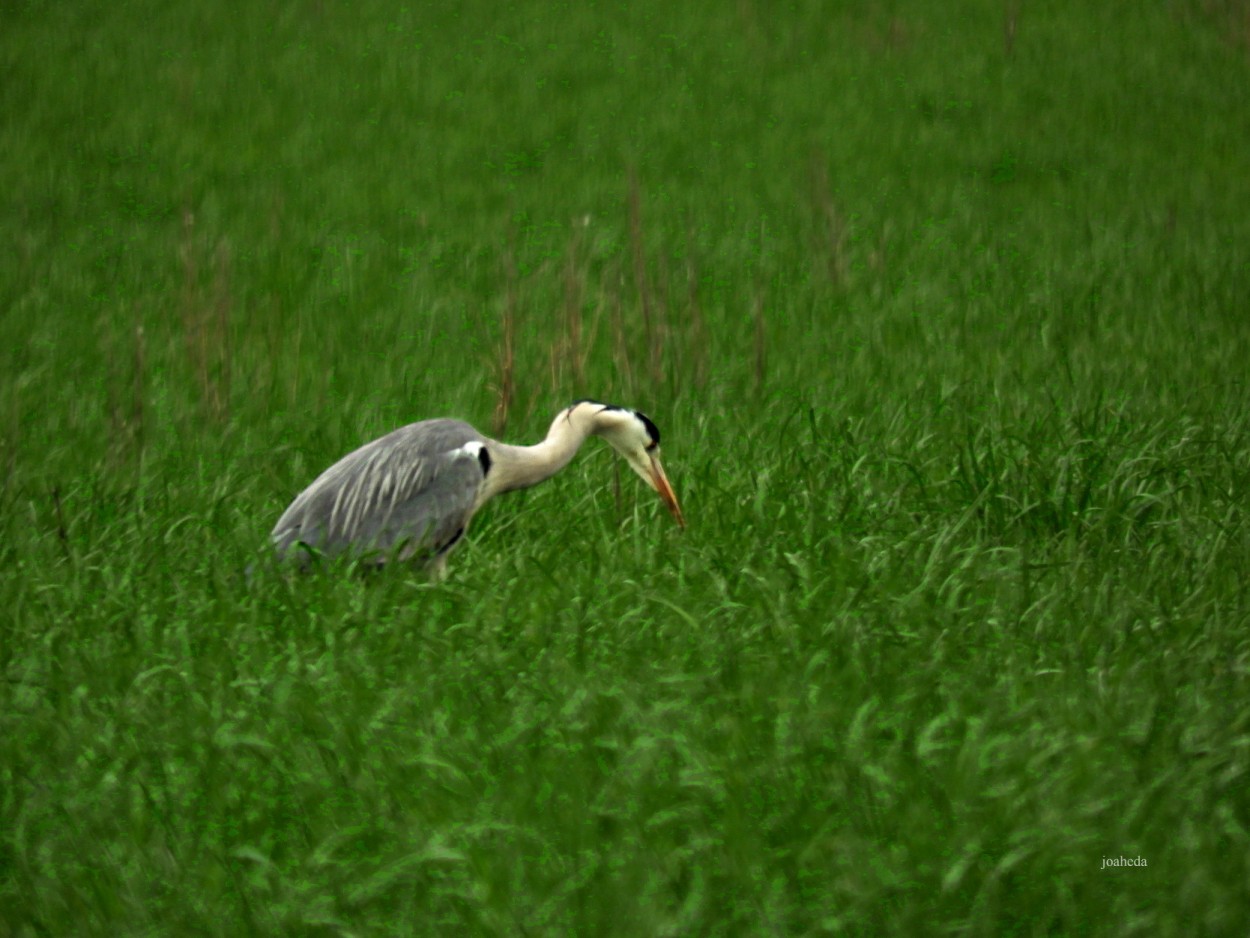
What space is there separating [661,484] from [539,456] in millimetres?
467

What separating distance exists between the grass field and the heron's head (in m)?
0.15

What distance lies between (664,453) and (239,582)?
212 centimetres

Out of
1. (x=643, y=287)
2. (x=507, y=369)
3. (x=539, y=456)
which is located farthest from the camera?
(x=643, y=287)

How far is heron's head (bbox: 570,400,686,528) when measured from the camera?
496 cm

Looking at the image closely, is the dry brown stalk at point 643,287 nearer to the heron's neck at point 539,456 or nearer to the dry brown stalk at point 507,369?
the dry brown stalk at point 507,369

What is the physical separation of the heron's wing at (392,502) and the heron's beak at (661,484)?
2.15ft

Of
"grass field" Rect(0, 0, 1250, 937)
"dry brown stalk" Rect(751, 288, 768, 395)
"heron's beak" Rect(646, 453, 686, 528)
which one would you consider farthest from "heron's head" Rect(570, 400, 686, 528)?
"dry brown stalk" Rect(751, 288, 768, 395)

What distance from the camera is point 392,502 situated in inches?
182

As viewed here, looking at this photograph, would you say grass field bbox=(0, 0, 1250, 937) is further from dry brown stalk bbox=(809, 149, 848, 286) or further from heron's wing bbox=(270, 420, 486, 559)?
heron's wing bbox=(270, 420, 486, 559)

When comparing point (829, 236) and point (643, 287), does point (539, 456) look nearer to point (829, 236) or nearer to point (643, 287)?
point (643, 287)

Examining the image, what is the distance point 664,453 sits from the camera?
5797 mm

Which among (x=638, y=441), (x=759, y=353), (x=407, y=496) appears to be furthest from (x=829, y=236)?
(x=407, y=496)

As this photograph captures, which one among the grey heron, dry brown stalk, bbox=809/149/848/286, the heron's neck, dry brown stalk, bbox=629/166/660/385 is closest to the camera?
the grey heron

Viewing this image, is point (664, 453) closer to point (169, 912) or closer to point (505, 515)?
point (505, 515)
